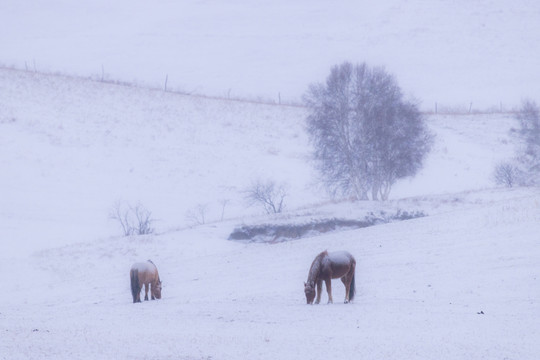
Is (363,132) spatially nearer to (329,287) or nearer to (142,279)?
(142,279)

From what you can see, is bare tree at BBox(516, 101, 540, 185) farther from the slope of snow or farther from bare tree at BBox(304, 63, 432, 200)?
the slope of snow

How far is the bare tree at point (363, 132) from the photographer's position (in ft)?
147

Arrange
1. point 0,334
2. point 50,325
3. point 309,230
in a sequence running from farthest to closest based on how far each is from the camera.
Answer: point 309,230, point 50,325, point 0,334

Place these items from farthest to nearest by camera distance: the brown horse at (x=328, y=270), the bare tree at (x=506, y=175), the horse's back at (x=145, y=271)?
the bare tree at (x=506, y=175) → the horse's back at (x=145, y=271) → the brown horse at (x=328, y=270)

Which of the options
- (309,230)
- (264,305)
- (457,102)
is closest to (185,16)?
(457,102)

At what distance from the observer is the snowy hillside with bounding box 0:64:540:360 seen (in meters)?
13.3

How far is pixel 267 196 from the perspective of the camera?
45688 mm

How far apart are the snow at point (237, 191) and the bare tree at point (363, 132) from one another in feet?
8.63

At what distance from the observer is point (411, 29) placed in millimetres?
100875

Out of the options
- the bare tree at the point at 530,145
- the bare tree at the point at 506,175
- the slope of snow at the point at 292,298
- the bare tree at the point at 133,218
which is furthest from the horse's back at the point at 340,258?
the bare tree at the point at 530,145

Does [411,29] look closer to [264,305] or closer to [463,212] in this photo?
[463,212]

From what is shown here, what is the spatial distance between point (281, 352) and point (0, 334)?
555cm

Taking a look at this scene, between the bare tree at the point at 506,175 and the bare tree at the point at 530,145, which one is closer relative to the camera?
the bare tree at the point at 506,175

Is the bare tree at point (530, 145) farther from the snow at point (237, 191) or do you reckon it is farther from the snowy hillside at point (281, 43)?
the snowy hillside at point (281, 43)
